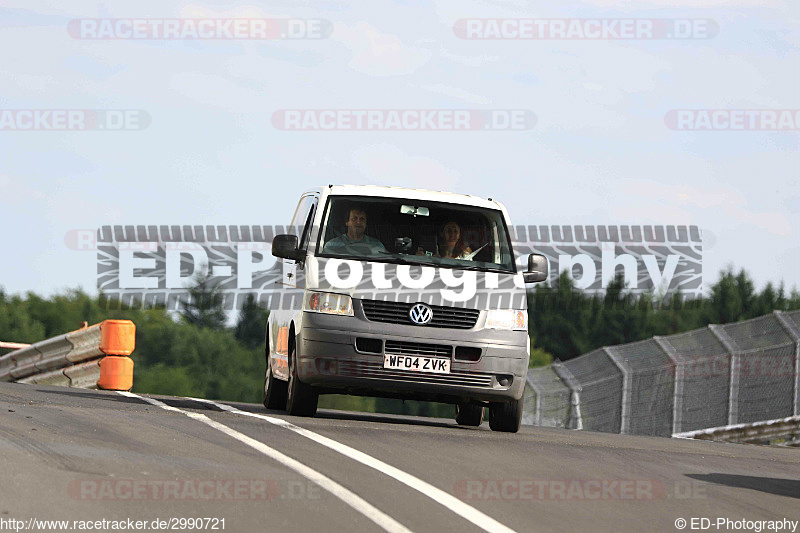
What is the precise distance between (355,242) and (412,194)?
97cm

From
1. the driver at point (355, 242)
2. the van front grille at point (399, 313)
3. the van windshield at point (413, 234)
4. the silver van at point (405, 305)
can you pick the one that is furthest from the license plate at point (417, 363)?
the driver at point (355, 242)

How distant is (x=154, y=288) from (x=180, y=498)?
1406cm

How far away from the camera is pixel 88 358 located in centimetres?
1942

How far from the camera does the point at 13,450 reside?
28.2ft

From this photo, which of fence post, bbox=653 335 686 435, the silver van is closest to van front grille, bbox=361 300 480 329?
the silver van

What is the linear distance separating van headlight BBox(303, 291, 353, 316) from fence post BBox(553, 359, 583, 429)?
9.01m

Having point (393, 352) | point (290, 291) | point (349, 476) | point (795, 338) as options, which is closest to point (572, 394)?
point (795, 338)

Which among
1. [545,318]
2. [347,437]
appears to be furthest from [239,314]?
[347,437]

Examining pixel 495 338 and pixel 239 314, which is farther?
pixel 239 314

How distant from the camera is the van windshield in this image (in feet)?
41.2

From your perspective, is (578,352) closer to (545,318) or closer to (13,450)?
(545,318)

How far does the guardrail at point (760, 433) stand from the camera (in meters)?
19.0

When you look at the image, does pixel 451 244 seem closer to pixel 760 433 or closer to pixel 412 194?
pixel 412 194

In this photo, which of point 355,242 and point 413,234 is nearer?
point 355,242
